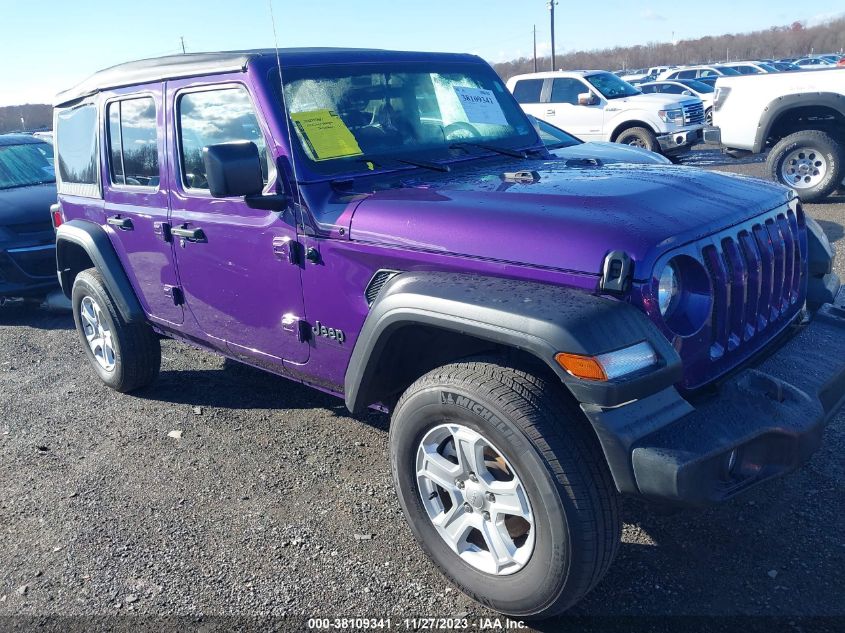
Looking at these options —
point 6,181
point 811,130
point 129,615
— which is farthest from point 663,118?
point 129,615

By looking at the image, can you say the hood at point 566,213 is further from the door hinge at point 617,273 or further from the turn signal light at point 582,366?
the turn signal light at point 582,366

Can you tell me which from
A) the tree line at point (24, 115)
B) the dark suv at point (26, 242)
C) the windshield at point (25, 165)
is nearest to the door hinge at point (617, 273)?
the dark suv at point (26, 242)

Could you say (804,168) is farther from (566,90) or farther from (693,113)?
(566,90)

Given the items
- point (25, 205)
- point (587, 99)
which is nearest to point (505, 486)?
point (25, 205)

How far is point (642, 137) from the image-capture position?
12.9m

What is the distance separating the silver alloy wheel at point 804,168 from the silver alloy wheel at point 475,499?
789 cm

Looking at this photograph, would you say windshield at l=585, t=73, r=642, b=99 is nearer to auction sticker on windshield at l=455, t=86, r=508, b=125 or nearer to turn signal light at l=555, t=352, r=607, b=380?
auction sticker on windshield at l=455, t=86, r=508, b=125

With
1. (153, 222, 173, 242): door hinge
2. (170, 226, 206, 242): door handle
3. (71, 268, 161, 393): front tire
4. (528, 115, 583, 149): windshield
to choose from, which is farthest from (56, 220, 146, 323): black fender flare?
(528, 115, 583, 149): windshield

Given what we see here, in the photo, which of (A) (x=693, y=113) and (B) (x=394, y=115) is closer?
(B) (x=394, y=115)

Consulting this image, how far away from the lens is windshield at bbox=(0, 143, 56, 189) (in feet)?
25.8

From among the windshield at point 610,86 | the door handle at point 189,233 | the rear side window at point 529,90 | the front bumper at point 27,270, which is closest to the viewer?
the door handle at point 189,233

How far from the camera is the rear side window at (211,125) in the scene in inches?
132

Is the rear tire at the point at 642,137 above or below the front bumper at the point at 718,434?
below

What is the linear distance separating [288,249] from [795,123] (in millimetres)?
8165
